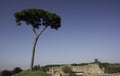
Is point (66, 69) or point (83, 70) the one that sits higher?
point (66, 69)

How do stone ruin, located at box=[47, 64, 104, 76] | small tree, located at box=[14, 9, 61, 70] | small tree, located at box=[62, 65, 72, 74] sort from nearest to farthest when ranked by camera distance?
small tree, located at box=[14, 9, 61, 70], stone ruin, located at box=[47, 64, 104, 76], small tree, located at box=[62, 65, 72, 74]

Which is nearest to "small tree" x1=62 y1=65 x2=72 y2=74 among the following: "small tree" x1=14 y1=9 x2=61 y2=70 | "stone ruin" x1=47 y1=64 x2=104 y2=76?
"stone ruin" x1=47 y1=64 x2=104 y2=76

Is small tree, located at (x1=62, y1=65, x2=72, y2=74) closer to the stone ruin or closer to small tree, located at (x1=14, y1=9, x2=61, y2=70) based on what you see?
the stone ruin

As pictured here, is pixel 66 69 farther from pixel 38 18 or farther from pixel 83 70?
pixel 38 18

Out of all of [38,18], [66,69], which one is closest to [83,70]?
[66,69]

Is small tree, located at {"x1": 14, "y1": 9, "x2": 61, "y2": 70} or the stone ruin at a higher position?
small tree, located at {"x1": 14, "y1": 9, "x2": 61, "y2": 70}

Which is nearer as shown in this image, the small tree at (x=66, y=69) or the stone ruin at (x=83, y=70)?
the stone ruin at (x=83, y=70)

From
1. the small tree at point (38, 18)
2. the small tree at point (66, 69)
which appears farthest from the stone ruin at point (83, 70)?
the small tree at point (38, 18)

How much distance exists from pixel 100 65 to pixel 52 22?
15325 millimetres

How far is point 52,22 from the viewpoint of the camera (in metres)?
23.0

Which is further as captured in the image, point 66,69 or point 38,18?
point 66,69

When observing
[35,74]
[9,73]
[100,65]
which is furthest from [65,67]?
[35,74]

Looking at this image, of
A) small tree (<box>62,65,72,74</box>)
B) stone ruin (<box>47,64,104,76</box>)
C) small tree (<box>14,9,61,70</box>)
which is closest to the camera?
small tree (<box>14,9,61,70</box>)

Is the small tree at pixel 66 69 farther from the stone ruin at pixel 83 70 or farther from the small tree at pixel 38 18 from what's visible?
the small tree at pixel 38 18
